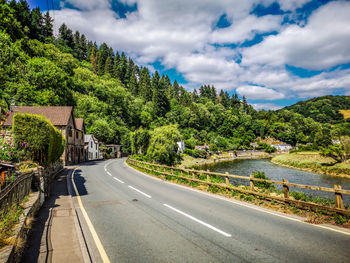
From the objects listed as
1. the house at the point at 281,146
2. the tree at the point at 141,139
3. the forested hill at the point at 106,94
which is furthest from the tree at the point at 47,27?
the house at the point at 281,146

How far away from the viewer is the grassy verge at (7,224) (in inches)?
165

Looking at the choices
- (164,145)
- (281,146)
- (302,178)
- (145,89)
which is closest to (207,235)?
(164,145)

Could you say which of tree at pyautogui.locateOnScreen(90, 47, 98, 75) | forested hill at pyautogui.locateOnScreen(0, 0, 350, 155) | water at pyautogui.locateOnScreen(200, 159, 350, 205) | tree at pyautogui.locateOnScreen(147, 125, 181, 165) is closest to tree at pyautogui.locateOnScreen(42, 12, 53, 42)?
forested hill at pyautogui.locateOnScreen(0, 0, 350, 155)

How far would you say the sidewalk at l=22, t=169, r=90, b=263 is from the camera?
477 centimetres

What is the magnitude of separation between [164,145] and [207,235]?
21845 mm

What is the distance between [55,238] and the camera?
5.85m

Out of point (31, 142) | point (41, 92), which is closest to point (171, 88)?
point (41, 92)

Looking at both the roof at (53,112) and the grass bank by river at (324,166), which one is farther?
the grass bank by river at (324,166)

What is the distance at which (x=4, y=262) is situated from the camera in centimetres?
341

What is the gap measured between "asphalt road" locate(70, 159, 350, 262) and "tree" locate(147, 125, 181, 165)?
18.1 metres

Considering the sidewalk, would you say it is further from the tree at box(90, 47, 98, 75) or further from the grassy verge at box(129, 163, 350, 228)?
the tree at box(90, 47, 98, 75)

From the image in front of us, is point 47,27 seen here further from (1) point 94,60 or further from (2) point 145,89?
(2) point 145,89

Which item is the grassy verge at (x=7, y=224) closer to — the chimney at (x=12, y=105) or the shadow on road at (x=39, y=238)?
the shadow on road at (x=39, y=238)

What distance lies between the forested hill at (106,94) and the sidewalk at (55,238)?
21.1 metres
